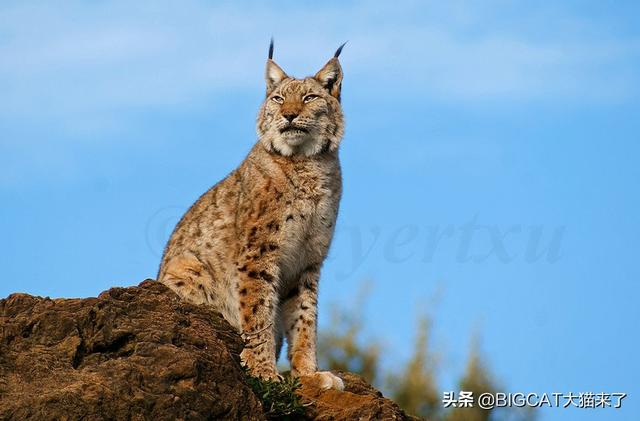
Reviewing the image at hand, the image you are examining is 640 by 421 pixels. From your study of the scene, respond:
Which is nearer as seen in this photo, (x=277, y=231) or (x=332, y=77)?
(x=277, y=231)

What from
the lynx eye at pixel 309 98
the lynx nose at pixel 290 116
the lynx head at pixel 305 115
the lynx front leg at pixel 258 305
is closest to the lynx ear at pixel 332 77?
the lynx head at pixel 305 115

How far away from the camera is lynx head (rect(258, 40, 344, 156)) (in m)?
11.0

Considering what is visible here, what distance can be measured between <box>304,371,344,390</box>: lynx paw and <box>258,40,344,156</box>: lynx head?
2646 mm

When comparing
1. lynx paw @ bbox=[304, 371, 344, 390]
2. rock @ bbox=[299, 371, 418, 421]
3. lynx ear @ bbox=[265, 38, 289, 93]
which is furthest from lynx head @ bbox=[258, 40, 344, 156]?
rock @ bbox=[299, 371, 418, 421]

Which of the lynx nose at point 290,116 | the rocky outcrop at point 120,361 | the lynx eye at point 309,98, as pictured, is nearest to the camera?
the rocky outcrop at point 120,361

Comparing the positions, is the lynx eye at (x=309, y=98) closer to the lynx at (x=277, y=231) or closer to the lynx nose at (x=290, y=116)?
the lynx at (x=277, y=231)

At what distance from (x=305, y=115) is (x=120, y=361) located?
459 centimetres

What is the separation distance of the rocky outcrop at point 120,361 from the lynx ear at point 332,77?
404 centimetres

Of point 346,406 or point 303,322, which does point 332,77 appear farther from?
point 346,406

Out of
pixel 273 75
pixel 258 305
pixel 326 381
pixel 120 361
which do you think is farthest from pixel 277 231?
pixel 120 361

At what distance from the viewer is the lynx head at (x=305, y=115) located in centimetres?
1104

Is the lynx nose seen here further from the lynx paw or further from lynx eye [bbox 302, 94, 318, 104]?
the lynx paw

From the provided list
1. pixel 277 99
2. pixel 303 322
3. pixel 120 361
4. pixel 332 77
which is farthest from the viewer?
pixel 332 77

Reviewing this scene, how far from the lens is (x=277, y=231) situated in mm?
10648
